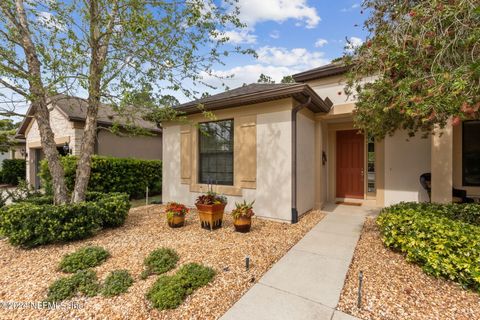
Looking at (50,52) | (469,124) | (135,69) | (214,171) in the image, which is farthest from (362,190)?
(50,52)

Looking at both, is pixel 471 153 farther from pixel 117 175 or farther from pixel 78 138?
pixel 78 138

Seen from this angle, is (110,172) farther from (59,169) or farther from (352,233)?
(352,233)

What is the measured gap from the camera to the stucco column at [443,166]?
4707mm

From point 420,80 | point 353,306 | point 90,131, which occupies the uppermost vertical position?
point 420,80

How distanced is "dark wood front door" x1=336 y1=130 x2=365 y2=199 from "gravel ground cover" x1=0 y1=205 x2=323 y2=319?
8.78ft

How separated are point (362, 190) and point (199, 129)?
573 centimetres

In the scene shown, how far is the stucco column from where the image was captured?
185 inches

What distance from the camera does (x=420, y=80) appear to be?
2895 millimetres

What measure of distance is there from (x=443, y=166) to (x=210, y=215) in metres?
5.15

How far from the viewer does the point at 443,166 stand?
4766 mm

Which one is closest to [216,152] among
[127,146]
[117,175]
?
[117,175]

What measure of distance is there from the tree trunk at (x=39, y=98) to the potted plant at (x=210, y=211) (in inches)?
122

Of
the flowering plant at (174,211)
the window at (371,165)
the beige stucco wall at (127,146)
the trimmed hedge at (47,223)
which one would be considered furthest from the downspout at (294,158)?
the beige stucco wall at (127,146)

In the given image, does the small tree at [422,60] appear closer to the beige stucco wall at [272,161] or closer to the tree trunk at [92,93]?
the beige stucco wall at [272,161]
